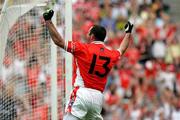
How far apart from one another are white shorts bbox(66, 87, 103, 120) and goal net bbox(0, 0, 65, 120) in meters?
1.01

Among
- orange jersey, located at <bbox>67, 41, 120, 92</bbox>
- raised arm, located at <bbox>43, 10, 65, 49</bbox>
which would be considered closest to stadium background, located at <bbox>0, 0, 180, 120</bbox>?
orange jersey, located at <bbox>67, 41, 120, 92</bbox>

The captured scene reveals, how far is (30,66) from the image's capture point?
11398mm

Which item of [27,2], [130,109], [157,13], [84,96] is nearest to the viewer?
[84,96]

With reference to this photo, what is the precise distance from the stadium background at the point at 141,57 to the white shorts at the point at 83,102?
6.04m

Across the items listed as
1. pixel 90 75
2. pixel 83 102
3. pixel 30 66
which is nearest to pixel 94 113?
pixel 83 102

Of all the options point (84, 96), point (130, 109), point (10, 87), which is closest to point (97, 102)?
point (84, 96)

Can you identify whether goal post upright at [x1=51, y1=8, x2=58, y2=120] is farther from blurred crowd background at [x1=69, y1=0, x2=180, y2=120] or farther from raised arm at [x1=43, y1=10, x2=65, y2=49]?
blurred crowd background at [x1=69, y1=0, x2=180, y2=120]

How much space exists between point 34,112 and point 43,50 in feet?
2.94

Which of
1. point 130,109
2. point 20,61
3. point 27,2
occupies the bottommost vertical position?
point 130,109

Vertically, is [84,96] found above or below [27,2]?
below

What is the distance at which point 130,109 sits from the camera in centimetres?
1697

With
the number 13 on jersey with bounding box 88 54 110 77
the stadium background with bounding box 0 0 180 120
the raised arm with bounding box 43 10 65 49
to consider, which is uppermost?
the raised arm with bounding box 43 10 65 49

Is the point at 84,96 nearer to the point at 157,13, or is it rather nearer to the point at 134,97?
the point at 134,97

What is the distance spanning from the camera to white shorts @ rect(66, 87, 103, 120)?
33.4ft
